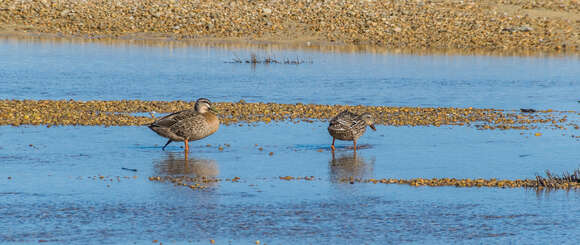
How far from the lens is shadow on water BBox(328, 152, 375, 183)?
43.3 feet

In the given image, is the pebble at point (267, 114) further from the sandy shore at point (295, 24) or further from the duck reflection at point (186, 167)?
the sandy shore at point (295, 24)

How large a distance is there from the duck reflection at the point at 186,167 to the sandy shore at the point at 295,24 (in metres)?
30.0

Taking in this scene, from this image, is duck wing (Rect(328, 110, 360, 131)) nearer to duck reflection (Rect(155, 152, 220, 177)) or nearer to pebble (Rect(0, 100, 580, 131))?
duck reflection (Rect(155, 152, 220, 177))

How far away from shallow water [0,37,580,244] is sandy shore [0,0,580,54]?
18829mm

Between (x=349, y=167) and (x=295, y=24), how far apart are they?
32242 mm

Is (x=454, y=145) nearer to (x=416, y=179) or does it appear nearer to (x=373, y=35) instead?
(x=416, y=179)

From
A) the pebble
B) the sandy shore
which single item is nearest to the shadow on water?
the pebble

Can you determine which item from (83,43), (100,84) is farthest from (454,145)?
(83,43)

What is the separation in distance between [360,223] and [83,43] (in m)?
33.9

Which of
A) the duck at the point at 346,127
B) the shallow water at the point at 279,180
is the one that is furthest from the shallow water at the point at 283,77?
the duck at the point at 346,127

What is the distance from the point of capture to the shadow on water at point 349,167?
13203mm

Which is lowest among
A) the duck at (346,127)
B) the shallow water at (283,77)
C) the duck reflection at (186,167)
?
the shallow water at (283,77)

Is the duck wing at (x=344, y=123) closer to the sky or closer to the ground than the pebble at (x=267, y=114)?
closer to the sky

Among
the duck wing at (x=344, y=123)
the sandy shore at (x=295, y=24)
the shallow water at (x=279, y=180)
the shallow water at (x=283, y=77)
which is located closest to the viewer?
the shallow water at (x=279, y=180)
